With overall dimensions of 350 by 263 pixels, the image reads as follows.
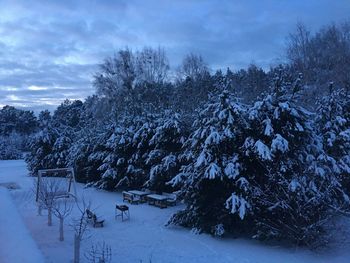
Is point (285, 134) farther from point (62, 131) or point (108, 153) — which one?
point (62, 131)

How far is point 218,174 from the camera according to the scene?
35.7ft

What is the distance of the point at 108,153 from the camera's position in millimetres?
19531

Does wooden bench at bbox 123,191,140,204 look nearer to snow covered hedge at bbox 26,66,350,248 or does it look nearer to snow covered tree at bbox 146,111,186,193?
snow covered tree at bbox 146,111,186,193

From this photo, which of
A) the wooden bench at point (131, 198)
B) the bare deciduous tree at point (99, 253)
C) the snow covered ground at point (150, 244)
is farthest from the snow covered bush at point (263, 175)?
the wooden bench at point (131, 198)

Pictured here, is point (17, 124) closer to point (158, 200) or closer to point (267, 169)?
point (158, 200)

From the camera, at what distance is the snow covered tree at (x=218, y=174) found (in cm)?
1087

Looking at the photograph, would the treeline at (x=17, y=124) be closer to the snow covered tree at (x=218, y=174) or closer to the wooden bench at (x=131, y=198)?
the wooden bench at (x=131, y=198)

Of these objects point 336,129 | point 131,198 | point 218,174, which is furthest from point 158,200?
point 336,129

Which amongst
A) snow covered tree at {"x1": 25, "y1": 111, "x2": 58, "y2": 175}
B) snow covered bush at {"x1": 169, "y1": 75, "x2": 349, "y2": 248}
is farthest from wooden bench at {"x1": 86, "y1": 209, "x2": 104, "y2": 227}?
snow covered tree at {"x1": 25, "y1": 111, "x2": 58, "y2": 175}

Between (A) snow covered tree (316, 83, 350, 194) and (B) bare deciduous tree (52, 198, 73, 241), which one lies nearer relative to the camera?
(B) bare deciduous tree (52, 198, 73, 241)

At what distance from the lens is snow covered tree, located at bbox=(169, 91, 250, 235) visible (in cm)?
1087

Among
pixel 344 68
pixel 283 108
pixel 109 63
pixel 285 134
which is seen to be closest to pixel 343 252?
pixel 285 134

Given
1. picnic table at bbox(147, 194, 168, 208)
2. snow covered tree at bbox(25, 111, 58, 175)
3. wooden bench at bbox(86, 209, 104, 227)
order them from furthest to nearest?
snow covered tree at bbox(25, 111, 58, 175) → picnic table at bbox(147, 194, 168, 208) → wooden bench at bbox(86, 209, 104, 227)

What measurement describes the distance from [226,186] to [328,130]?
17.2 feet
